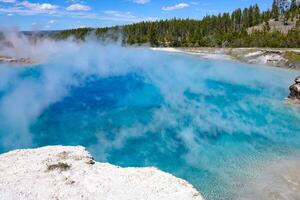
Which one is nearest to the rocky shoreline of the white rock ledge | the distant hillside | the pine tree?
the distant hillside

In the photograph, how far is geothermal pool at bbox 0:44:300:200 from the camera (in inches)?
1072

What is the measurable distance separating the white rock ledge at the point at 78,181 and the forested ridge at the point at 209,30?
91.8 metres

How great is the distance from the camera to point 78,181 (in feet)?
69.0

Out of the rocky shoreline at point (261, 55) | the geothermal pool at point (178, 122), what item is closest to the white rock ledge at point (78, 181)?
the geothermal pool at point (178, 122)

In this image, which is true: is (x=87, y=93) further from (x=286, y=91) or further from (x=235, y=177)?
(x=235, y=177)

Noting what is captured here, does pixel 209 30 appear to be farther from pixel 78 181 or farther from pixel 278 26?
pixel 78 181

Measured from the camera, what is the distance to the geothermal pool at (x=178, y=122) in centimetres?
2722

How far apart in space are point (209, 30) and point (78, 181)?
415 feet

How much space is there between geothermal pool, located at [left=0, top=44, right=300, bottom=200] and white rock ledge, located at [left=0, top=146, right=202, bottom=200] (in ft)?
12.7

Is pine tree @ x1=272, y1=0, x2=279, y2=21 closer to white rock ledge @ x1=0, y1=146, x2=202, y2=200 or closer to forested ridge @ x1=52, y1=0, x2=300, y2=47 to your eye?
forested ridge @ x1=52, y1=0, x2=300, y2=47

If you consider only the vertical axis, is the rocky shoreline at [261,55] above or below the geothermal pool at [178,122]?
above

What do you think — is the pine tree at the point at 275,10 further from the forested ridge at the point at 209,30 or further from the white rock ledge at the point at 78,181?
the white rock ledge at the point at 78,181

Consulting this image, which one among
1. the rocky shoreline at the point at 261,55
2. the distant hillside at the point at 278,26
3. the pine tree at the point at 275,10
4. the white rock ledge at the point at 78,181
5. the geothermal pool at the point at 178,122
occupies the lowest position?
the geothermal pool at the point at 178,122

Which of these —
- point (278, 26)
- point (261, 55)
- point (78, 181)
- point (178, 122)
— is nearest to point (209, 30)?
point (278, 26)
